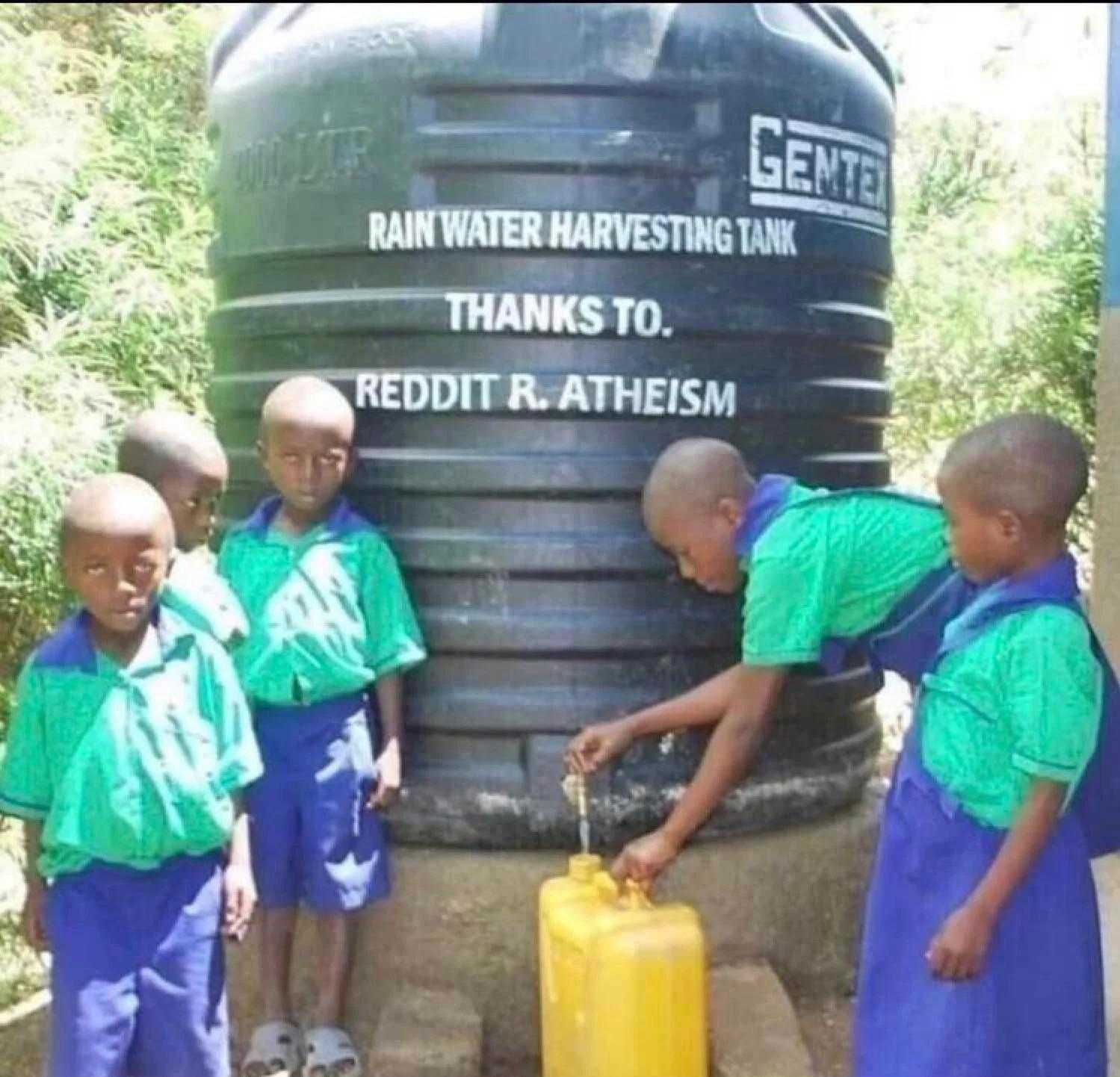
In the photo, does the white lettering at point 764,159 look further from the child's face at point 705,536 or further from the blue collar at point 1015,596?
the blue collar at point 1015,596

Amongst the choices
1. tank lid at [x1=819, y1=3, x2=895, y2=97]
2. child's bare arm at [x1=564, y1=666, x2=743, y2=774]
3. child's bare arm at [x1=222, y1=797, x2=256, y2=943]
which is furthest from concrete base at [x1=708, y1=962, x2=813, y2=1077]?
tank lid at [x1=819, y1=3, x2=895, y2=97]

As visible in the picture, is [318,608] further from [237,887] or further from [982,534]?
[982,534]

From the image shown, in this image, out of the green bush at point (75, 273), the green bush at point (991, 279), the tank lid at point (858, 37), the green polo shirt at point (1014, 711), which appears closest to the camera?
the green polo shirt at point (1014, 711)

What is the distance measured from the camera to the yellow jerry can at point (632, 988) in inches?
123

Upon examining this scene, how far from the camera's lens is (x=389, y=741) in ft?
11.9

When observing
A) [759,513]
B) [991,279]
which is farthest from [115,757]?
[991,279]

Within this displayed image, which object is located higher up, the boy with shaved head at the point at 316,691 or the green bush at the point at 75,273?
the green bush at the point at 75,273

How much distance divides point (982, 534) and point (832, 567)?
34cm

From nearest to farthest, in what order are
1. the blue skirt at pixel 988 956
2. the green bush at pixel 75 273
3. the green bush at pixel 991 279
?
1. the blue skirt at pixel 988 956
2. the green bush at pixel 75 273
3. the green bush at pixel 991 279

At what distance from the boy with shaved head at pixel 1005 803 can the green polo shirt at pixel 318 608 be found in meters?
1.17

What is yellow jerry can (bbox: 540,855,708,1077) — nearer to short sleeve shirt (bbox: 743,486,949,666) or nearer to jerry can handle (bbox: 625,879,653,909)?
jerry can handle (bbox: 625,879,653,909)

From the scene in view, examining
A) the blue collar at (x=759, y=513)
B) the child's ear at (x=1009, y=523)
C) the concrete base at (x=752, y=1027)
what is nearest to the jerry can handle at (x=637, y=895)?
the concrete base at (x=752, y=1027)

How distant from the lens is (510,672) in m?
3.74

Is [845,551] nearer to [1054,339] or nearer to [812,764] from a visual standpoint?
[812,764]
